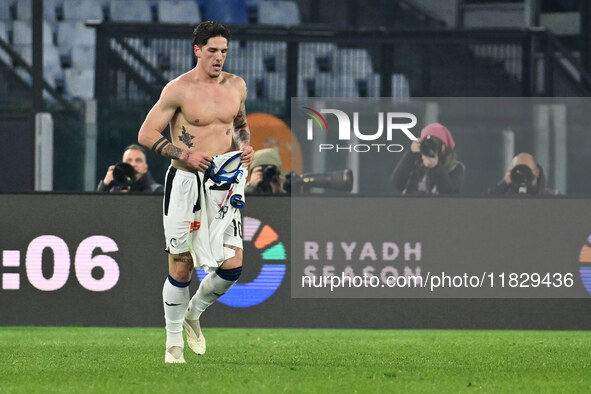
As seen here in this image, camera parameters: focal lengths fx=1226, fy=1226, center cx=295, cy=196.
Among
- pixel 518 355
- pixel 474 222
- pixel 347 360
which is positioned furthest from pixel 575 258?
pixel 347 360

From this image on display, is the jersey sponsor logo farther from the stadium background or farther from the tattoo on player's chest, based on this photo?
the tattoo on player's chest

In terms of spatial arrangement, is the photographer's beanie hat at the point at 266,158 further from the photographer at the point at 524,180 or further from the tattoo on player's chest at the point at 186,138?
the tattoo on player's chest at the point at 186,138

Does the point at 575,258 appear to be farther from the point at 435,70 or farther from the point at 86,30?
the point at 86,30

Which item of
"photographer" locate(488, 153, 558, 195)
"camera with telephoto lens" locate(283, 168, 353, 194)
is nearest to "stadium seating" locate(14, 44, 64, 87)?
"camera with telephoto lens" locate(283, 168, 353, 194)

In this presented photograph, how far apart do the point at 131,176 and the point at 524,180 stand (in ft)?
12.5

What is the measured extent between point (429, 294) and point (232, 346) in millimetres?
2745

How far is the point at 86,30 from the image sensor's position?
18578mm

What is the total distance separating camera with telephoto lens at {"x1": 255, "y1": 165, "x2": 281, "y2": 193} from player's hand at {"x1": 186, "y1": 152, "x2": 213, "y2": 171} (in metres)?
4.16

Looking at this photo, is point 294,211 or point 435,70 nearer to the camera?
point 294,211

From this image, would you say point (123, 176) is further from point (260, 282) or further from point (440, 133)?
point (440, 133)

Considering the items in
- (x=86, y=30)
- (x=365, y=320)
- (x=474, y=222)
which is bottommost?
(x=365, y=320)

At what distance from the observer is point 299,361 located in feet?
25.5

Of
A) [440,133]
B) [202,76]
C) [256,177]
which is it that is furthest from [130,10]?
[202,76]

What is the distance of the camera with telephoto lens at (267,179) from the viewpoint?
38.2 ft
